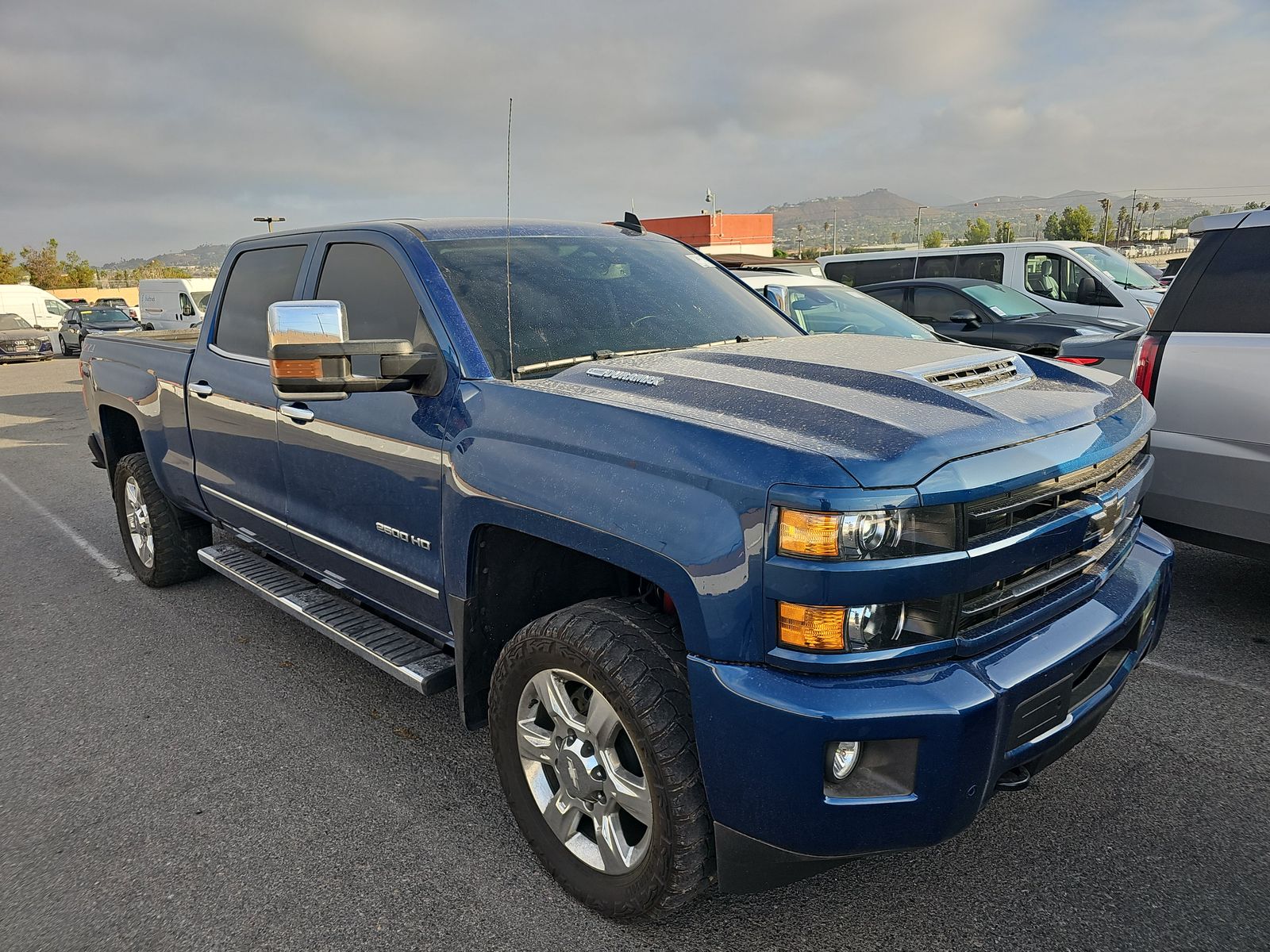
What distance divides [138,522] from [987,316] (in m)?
7.99

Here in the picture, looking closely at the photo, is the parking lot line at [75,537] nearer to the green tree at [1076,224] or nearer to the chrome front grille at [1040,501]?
the chrome front grille at [1040,501]

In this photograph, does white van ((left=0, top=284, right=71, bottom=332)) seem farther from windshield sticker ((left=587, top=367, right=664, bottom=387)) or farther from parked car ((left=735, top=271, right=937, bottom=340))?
windshield sticker ((left=587, top=367, right=664, bottom=387))

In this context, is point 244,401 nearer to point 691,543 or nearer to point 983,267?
point 691,543

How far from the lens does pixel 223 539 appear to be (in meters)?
6.02

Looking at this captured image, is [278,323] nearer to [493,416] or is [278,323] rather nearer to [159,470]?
[493,416]

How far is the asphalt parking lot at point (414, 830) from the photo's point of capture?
2.38 meters

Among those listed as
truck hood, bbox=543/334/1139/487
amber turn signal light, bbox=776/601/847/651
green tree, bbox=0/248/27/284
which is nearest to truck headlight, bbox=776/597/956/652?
amber turn signal light, bbox=776/601/847/651

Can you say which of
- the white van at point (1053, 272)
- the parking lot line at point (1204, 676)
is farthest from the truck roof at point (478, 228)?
the white van at point (1053, 272)

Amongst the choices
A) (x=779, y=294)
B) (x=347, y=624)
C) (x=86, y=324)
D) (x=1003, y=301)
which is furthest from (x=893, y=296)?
(x=86, y=324)

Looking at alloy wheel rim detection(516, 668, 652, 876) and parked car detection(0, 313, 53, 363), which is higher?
alloy wheel rim detection(516, 668, 652, 876)

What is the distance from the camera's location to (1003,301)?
9.80 meters

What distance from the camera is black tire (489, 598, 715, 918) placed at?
2.14 meters

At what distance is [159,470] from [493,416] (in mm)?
3130

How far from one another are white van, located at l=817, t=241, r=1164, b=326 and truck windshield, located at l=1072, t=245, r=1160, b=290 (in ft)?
0.05
